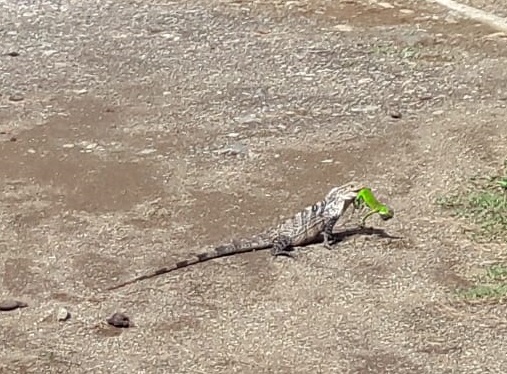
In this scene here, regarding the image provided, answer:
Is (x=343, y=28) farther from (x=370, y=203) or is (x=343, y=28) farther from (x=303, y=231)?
(x=303, y=231)

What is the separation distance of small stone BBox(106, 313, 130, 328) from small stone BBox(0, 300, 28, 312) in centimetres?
39

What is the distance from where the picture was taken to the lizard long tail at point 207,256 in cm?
519

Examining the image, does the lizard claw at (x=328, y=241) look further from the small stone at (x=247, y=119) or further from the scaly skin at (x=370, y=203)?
the small stone at (x=247, y=119)

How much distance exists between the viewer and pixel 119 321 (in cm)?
483

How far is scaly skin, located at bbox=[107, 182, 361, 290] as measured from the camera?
5340 millimetres

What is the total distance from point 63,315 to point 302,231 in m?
1.11

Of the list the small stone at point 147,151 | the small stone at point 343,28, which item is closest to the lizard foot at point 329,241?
the small stone at point 147,151

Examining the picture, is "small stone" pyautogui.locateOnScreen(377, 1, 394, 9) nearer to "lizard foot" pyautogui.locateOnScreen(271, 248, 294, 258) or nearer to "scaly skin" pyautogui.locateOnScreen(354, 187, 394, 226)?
"scaly skin" pyautogui.locateOnScreen(354, 187, 394, 226)

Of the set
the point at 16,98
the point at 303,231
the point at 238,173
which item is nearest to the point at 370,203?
the point at 303,231

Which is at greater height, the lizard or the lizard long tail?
the lizard

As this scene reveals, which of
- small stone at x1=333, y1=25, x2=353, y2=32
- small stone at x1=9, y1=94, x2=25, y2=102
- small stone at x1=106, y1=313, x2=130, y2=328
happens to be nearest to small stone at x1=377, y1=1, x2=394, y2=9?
small stone at x1=333, y1=25, x2=353, y2=32

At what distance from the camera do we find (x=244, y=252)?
5.41 m

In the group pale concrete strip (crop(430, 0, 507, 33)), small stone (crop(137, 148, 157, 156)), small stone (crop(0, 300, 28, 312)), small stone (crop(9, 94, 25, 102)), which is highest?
pale concrete strip (crop(430, 0, 507, 33))

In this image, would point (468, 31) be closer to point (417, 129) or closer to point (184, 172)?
point (417, 129)
